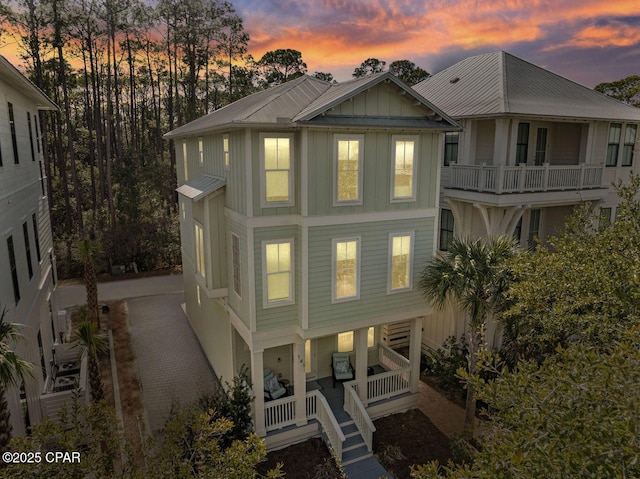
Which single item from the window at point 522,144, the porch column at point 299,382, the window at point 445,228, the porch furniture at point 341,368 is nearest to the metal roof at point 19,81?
the porch column at point 299,382

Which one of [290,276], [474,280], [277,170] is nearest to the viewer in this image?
[277,170]

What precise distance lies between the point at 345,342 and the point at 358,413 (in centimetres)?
297

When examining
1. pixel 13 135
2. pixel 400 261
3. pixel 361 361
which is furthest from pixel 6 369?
pixel 400 261

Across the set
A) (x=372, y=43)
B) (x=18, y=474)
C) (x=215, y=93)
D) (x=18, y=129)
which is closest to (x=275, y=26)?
(x=372, y=43)

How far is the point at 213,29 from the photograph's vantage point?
38500mm

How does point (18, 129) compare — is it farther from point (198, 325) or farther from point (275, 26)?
point (275, 26)

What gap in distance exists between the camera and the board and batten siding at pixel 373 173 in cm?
1155

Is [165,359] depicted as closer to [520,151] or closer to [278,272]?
[278,272]

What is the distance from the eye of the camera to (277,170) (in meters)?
11.6

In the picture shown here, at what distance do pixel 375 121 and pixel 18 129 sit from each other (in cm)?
1161

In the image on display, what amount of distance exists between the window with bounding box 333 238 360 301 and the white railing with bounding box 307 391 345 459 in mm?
3222

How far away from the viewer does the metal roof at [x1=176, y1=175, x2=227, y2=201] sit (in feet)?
42.0

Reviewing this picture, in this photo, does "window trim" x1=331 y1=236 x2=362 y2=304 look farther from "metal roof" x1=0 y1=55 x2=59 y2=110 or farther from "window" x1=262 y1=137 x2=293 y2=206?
"metal roof" x1=0 y1=55 x2=59 y2=110

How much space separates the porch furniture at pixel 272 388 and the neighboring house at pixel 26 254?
575cm
